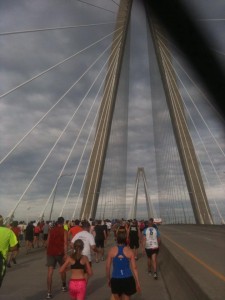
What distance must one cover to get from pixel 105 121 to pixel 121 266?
25372mm

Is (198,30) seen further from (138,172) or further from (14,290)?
(138,172)

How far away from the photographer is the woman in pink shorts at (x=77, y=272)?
17.8 ft

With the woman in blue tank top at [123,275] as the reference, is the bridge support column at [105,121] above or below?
above

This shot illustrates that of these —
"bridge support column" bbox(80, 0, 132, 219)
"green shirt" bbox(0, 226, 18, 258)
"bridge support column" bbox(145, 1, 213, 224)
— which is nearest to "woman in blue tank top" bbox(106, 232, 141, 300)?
"green shirt" bbox(0, 226, 18, 258)

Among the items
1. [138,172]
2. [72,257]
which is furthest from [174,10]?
[138,172]

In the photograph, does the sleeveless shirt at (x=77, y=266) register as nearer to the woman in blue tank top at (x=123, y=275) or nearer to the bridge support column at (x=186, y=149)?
the woman in blue tank top at (x=123, y=275)

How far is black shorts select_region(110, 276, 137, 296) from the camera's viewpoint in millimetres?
5230

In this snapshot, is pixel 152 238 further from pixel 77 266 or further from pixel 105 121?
pixel 105 121

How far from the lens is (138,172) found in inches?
4385

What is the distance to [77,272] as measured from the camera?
551 centimetres

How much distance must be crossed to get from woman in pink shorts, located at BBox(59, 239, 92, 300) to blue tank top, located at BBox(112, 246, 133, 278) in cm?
48

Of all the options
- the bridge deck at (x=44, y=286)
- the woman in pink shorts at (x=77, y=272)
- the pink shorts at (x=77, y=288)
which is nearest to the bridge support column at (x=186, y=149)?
the bridge deck at (x=44, y=286)

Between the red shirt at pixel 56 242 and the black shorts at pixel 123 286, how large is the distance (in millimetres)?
3939

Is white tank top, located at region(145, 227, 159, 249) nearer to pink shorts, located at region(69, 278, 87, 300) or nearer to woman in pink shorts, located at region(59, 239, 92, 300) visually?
woman in pink shorts, located at region(59, 239, 92, 300)
